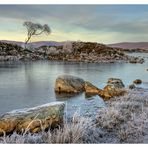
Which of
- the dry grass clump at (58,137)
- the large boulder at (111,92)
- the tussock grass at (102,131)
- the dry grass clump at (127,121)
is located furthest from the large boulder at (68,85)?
the dry grass clump at (58,137)

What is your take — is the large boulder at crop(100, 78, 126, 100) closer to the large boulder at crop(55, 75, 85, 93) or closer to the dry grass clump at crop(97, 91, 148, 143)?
the large boulder at crop(55, 75, 85, 93)

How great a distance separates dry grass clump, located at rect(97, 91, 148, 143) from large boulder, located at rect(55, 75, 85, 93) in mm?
2312

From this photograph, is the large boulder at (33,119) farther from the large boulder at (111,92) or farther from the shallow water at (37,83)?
the large boulder at (111,92)

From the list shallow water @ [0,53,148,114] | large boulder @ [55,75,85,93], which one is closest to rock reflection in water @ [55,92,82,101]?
shallow water @ [0,53,148,114]

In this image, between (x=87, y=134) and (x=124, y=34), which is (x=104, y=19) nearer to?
(x=124, y=34)

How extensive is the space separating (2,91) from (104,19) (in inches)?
111

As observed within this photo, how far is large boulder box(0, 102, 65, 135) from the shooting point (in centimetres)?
473

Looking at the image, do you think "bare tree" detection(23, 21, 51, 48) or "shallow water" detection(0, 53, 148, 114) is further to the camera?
"bare tree" detection(23, 21, 51, 48)

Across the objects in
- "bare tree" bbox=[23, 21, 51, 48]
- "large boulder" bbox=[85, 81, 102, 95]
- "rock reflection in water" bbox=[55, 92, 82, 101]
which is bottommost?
"rock reflection in water" bbox=[55, 92, 82, 101]

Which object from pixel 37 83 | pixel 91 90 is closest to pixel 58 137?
pixel 91 90

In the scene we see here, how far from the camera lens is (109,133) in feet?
15.3

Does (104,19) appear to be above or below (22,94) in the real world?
above

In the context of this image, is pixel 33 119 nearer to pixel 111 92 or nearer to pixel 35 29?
pixel 35 29
